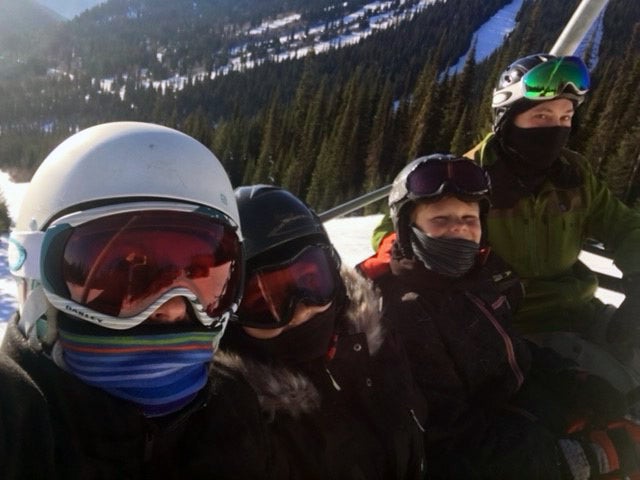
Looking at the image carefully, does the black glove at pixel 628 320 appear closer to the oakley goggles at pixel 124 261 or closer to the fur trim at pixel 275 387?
the fur trim at pixel 275 387

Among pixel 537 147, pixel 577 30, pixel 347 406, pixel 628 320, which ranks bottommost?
pixel 628 320

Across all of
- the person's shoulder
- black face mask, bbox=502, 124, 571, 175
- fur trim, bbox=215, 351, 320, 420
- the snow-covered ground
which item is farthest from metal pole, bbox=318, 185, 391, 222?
the person's shoulder

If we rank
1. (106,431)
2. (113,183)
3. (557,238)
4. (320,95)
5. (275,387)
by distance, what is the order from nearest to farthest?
(106,431) → (113,183) → (275,387) → (557,238) → (320,95)

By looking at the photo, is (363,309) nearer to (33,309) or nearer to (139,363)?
(139,363)

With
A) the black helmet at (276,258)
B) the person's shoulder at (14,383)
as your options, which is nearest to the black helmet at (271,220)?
the black helmet at (276,258)

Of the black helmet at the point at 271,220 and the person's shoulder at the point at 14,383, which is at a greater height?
the black helmet at the point at 271,220

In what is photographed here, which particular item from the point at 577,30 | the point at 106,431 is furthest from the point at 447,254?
the point at 577,30

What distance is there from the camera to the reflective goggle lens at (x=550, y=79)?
271 centimetres

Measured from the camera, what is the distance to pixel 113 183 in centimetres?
134

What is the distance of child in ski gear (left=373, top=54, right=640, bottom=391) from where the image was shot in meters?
2.71

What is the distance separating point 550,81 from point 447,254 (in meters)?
1.34

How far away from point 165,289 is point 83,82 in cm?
15186

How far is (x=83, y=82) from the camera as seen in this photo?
430 feet

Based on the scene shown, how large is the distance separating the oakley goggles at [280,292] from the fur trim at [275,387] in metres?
0.16
